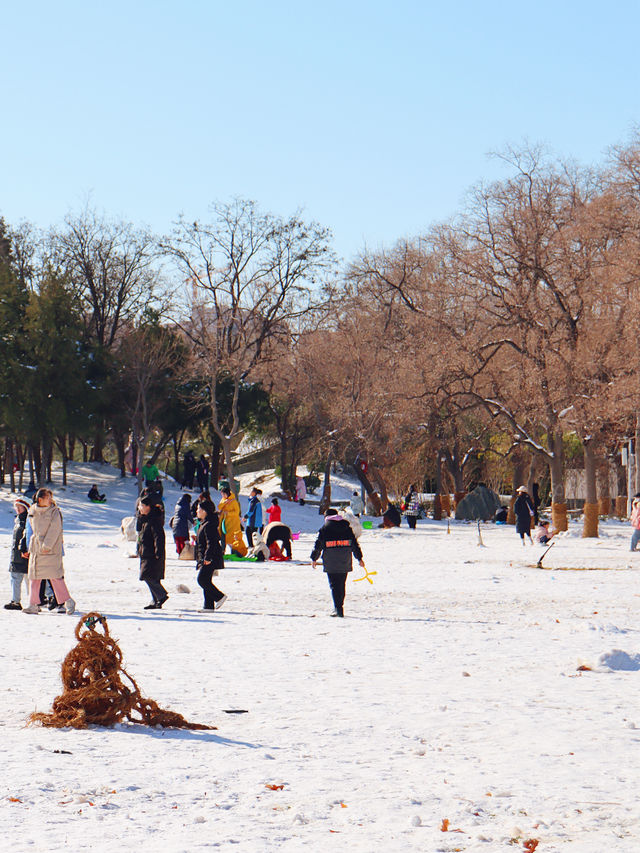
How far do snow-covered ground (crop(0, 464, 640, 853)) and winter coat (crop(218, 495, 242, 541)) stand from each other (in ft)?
24.3

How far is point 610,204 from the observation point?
1448 inches

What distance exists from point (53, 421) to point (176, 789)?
43.1 m

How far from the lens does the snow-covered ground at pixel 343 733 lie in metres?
6.07

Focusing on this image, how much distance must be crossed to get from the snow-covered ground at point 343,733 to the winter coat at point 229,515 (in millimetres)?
7392

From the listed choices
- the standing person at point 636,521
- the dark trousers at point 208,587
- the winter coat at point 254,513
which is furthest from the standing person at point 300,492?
the dark trousers at point 208,587

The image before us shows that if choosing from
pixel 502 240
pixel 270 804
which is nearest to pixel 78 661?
pixel 270 804

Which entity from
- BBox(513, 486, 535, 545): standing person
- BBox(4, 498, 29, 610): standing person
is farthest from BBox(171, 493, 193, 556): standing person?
BBox(513, 486, 535, 545): standing person

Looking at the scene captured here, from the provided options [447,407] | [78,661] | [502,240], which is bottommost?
[78,661]

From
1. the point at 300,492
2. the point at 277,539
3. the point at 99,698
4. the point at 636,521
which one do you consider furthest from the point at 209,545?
the point at 300,492

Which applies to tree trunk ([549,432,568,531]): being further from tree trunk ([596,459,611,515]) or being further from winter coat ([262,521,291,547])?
winter coat ([262,521,291,547])

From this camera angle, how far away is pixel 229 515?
85.5 ft

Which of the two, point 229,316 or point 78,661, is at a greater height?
point 229,316

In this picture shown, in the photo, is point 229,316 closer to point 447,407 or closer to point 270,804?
point 447,407

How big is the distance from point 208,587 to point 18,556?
277 cm
